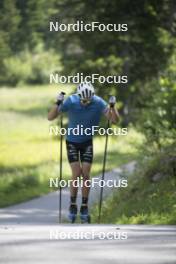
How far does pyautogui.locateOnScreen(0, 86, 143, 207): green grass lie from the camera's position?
84.4 ft

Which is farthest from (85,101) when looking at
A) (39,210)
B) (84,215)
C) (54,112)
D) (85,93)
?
(39,210)

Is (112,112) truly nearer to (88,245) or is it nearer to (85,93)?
(85,93)

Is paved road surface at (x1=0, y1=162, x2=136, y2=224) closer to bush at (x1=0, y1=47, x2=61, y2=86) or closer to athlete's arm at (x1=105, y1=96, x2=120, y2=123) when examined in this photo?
athlete's arm at (x1=105, y1=96, x2=120, y2=123)

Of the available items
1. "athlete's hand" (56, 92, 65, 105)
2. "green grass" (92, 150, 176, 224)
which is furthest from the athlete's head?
"green grass" (92, 150, 176, 224)

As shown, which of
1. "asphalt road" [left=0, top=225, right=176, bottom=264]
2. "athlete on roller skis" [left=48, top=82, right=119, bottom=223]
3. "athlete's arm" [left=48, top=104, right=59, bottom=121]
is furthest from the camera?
"athlete's arm" [left=48, top=104, right=59, bottom=121]

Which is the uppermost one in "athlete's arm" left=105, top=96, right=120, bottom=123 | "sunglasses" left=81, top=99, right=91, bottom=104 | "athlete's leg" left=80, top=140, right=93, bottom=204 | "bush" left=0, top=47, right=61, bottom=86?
"bush" left=0, top=47, right=61, bottom=86

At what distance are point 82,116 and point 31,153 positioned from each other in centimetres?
2648

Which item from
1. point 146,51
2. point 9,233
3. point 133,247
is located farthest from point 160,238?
point 146,51

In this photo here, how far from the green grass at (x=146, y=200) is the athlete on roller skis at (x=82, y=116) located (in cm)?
95

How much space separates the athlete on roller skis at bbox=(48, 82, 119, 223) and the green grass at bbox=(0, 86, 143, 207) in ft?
25.8

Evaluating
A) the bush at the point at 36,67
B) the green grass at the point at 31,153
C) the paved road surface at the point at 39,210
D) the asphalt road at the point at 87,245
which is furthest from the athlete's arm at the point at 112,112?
the bush at the point at 36,67

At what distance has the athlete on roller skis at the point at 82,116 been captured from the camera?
14789 millimetres

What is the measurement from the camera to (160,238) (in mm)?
10562

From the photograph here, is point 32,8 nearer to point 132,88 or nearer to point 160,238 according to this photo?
point 132,88
